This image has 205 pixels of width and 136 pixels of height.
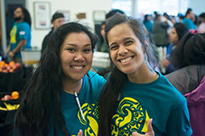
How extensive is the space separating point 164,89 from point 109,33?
408 mm

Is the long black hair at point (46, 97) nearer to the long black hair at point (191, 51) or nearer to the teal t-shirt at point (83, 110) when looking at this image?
the teal t-shirt at point (83, 110)

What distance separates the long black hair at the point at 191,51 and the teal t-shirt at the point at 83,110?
0.83m

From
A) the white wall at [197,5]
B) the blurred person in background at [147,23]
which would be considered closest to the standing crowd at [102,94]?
the blurred person in background at [147,23]

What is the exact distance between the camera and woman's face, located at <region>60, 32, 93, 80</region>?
122 cm

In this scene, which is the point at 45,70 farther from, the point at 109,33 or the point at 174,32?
the point at 174,32

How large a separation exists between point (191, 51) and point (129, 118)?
863 millimetres

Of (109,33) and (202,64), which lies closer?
(109,33)

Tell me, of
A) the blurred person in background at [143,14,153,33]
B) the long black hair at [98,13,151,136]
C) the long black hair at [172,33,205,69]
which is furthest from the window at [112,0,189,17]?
the long black hair at [98,13,151,136]

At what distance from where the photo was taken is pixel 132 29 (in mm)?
1188

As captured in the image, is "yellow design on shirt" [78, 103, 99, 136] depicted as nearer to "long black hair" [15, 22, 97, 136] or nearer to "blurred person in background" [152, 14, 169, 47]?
"long black hair" [15, 22, 97, 136]

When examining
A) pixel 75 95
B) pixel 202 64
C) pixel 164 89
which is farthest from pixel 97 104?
pixel 202 64

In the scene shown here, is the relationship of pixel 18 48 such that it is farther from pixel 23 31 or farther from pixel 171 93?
pixel 171 93

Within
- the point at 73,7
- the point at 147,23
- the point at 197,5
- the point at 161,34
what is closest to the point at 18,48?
the point at 73,7

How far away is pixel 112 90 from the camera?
1272 millimetres
